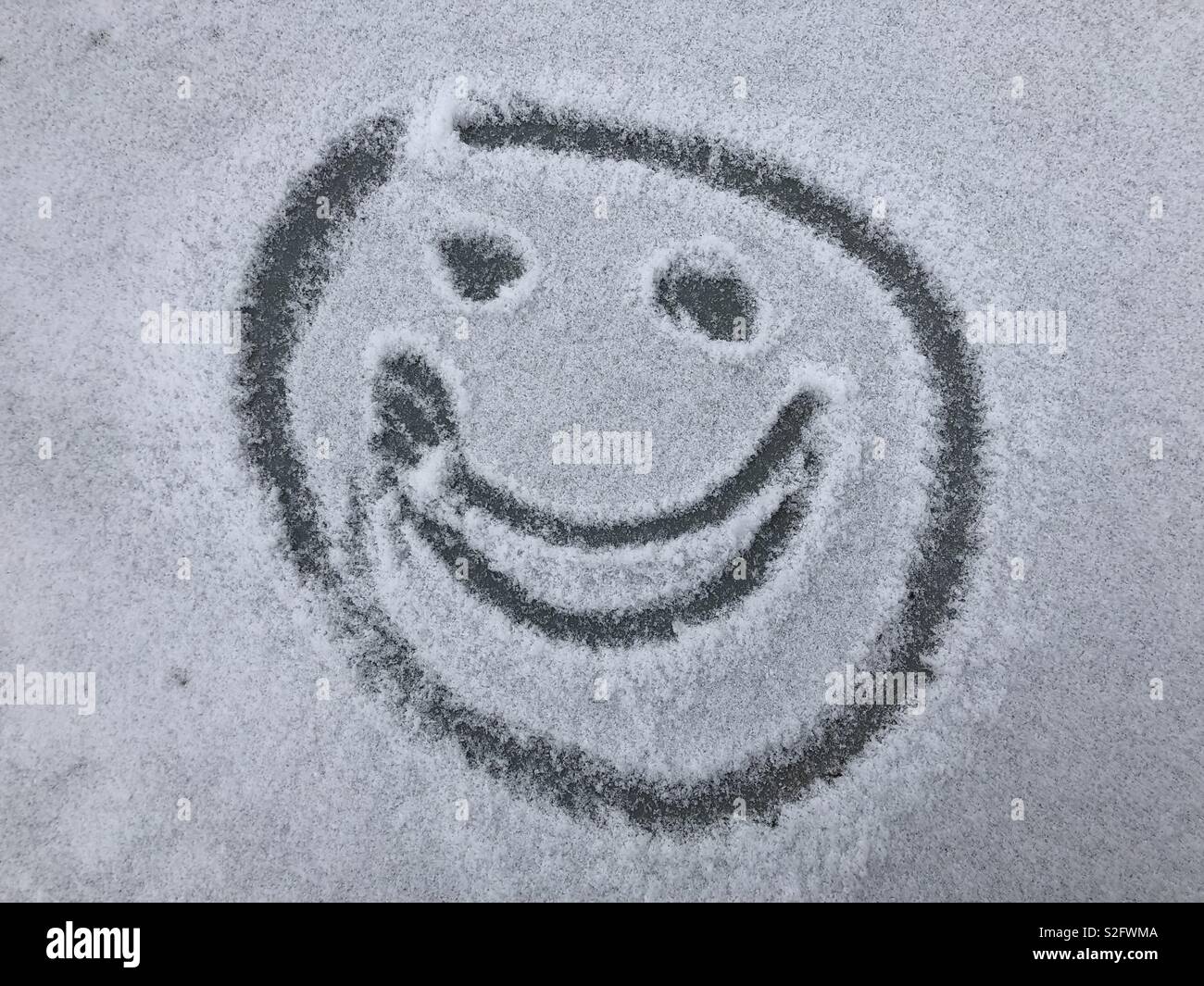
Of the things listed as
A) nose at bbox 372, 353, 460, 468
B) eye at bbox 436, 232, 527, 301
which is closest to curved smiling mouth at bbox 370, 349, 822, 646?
nose at bbox 372, 353, 460, 468

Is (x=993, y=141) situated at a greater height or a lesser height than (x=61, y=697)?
greater

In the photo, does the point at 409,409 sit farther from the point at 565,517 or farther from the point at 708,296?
the point at 708,296

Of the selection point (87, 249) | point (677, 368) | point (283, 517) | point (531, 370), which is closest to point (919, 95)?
point (677, 368)

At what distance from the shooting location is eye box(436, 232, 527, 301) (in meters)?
1.48

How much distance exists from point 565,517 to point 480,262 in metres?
0.52

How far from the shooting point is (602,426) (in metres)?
1.46

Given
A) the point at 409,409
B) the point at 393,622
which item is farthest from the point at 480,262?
the point at 393,622

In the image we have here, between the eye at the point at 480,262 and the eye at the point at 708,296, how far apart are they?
0.28m

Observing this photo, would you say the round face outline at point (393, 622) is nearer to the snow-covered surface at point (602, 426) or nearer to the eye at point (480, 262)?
the snow-covered surface at point (602, 426)

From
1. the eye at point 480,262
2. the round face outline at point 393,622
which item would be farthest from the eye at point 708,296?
the eye at point 480,262
